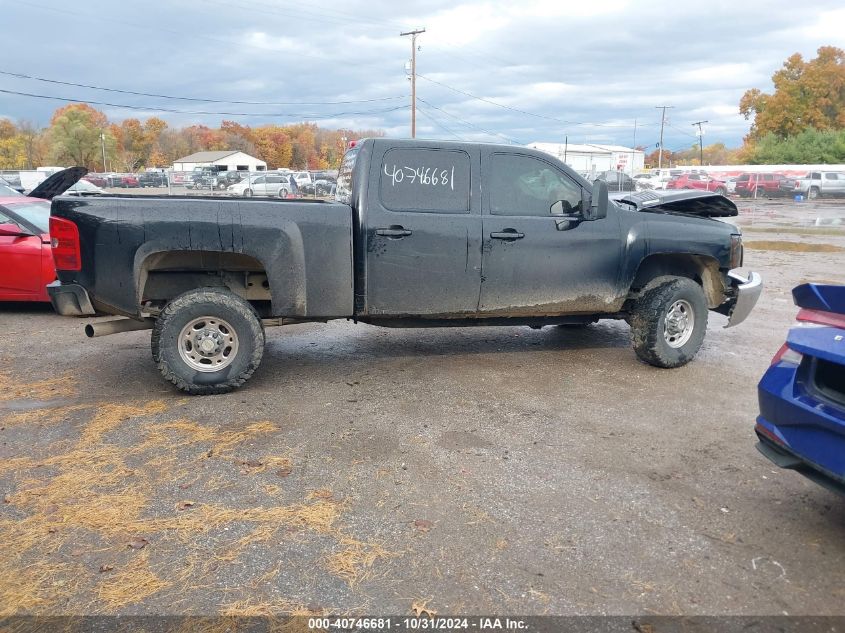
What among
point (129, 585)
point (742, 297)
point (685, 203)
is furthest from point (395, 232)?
point (742, 297)

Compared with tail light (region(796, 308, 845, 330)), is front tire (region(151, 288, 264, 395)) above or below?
below

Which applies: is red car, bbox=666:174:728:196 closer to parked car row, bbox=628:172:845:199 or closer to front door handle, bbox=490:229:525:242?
parked car row, bbox=628:172:845:199

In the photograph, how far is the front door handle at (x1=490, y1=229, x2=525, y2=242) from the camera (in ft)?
18.3

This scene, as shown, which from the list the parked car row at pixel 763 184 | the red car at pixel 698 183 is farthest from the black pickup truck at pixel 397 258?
the red car at pixel 698 183

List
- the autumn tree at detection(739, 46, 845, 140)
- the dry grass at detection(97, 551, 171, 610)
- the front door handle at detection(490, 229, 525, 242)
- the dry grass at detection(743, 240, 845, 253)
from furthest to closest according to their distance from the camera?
the autumn tree at detection(739, 46, 845, 140)
the dry grass at detection(743, 240, 845, 253)
the front door handle at detection(490, 229, 525, 242)
the dry grass at detection(97, 551, 171, 610)

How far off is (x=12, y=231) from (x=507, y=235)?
6.09 metres

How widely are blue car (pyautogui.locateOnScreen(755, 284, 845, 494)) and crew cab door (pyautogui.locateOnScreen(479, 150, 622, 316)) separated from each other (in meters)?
2.59

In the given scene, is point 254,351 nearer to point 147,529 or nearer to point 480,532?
point 147,529

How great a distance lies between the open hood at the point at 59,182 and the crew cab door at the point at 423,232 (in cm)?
552

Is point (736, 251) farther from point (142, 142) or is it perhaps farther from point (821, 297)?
point (142, 142)

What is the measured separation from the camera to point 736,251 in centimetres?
635

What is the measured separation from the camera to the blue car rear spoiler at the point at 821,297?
10.1 feet

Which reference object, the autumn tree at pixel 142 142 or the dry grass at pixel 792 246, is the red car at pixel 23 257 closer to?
the dry grass at pixel 792 246

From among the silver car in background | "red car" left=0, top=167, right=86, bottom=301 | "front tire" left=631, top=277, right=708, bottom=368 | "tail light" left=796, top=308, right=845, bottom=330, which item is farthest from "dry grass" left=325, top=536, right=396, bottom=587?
the silver car in background
